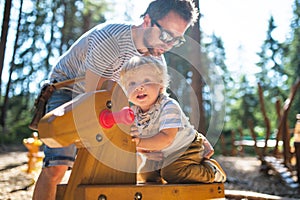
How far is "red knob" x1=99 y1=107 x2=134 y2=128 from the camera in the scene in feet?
4.24

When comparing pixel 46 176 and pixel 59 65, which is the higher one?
pixel 59 65

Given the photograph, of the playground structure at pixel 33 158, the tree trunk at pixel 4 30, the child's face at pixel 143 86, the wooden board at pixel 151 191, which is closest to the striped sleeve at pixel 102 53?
the child's face at pixel 143 86

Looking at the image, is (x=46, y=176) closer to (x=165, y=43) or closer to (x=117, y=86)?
(x=117, y=86)

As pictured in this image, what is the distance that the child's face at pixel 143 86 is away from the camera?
157cm

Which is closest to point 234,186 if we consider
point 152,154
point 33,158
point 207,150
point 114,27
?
point 33,158

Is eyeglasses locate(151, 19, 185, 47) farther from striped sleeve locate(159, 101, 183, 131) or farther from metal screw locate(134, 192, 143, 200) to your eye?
metal screw locate(134, 192, 143, 200)

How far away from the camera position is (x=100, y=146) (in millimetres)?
1371

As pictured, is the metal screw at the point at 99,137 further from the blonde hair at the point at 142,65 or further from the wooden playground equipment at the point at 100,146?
the blonde hair at the point at 142,65

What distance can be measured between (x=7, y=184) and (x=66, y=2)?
1069cm

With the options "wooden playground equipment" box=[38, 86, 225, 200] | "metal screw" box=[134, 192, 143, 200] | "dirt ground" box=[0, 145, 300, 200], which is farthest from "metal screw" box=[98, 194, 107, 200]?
"dirt ground" box=[0, 145, 300, 200]

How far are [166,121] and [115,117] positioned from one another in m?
0.35

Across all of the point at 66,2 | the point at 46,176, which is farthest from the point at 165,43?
the point at 66,2

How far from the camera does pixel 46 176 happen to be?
5.77ft

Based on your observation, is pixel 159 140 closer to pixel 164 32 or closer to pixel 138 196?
pixel 138 196
